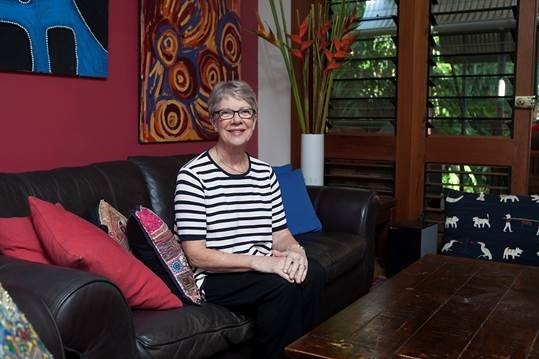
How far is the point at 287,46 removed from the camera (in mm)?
3465

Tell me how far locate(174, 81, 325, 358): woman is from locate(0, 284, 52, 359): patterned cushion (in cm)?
92

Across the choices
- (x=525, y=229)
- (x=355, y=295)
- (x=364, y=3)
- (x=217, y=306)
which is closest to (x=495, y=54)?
(x=364, y=3)

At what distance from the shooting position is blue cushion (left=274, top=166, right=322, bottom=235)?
2.75 meters

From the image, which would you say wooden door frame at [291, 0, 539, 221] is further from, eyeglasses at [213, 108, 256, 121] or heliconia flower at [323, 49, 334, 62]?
eyeglasses at [213, 108, 256, 121]

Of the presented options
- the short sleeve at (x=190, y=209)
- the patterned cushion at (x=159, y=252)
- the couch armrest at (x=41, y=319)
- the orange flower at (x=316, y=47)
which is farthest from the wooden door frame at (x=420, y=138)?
the couch armrest at (x=41, y=319)

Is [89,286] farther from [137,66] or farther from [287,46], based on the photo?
[287,46]

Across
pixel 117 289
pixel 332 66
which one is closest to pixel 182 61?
pixel 332 66

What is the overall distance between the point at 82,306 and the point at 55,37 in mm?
1344

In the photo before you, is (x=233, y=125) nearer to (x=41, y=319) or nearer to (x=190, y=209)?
(x=190, y=209)

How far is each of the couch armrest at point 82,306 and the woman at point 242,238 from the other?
20.2 inches

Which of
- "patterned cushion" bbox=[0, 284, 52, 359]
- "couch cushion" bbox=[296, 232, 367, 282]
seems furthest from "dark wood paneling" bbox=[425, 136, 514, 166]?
"patterned cushion" bbox=[0, 284, 52, 359]

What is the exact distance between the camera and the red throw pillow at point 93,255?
151 centimetres

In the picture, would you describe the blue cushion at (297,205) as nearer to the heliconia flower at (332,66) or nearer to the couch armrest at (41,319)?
the heliconia flower at (332,66)

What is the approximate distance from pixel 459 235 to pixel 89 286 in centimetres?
197
